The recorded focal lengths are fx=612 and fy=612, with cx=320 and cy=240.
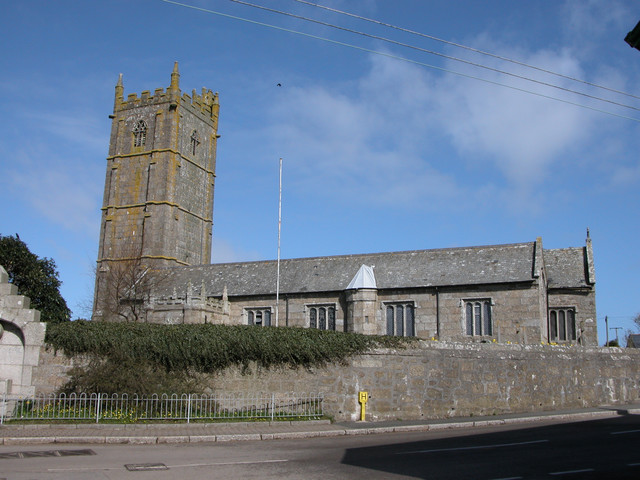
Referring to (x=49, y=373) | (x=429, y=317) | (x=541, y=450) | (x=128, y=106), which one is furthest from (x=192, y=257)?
(x=541, y=450)

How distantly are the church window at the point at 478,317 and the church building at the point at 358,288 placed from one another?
0.19 ft

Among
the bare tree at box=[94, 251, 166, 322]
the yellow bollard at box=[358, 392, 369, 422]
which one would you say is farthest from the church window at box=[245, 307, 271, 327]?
the yellow bollard at box=[358, 392, 369, 422]

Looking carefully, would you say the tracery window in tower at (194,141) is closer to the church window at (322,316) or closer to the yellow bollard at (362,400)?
the church window at (322,316)

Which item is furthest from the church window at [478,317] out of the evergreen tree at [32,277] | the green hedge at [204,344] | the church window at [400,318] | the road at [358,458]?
the evergreen tree at [32,277]

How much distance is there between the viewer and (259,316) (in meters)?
Result: 39.8

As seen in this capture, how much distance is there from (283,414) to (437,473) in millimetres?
9038

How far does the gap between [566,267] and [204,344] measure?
2708cm

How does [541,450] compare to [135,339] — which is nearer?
[541,450]

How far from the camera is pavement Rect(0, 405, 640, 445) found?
14.9 m

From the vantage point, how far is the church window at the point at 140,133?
55.1 meters

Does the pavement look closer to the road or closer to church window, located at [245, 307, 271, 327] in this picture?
the road

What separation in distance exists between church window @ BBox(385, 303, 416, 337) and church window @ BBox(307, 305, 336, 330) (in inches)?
134

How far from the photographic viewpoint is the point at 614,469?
11.0 meters

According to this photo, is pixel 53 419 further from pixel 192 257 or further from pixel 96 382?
pixel 192 257
